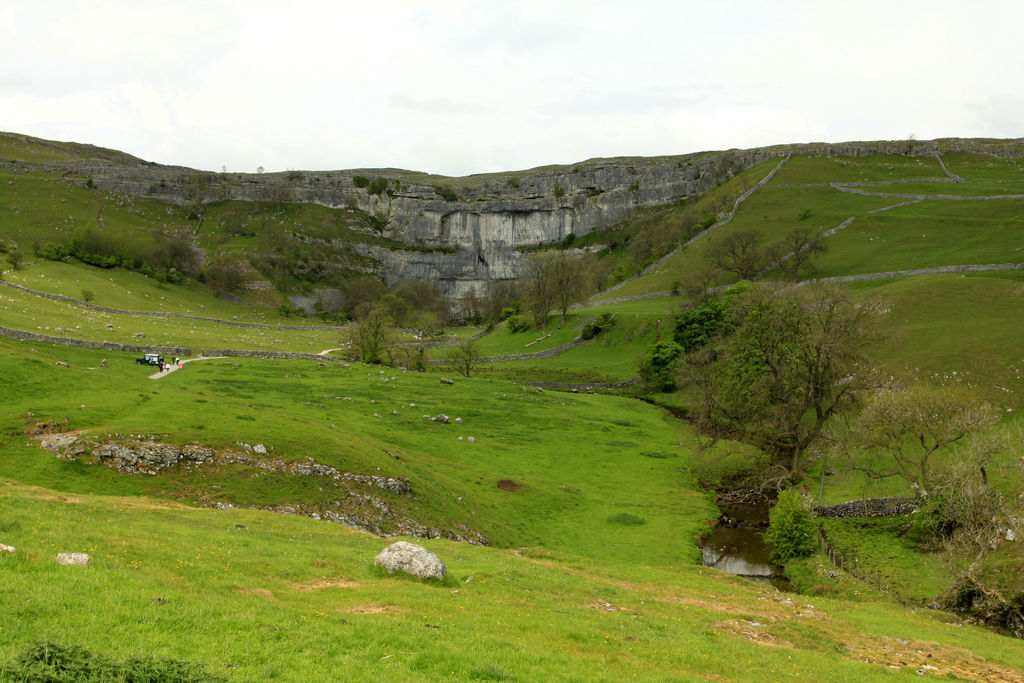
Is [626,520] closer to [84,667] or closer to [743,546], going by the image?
[743,546]

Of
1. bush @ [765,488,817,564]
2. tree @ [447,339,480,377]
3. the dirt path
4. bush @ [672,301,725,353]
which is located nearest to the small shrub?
bush @ [765,488,817,564]

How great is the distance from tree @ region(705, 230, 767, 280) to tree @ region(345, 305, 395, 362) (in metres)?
55.9

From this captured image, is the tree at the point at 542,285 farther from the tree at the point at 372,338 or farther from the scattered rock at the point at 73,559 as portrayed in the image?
the scattered rock at the point at 73,559

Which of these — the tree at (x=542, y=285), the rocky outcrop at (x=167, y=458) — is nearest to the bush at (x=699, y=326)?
the tree at (x=542, y=285)

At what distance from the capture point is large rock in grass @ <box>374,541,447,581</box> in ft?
56.4

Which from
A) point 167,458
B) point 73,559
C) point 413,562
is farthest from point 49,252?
point 413,562

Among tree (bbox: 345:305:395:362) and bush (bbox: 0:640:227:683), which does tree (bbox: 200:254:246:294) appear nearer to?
tree (bbox: 345:305:395:362)

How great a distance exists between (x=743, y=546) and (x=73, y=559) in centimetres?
3419

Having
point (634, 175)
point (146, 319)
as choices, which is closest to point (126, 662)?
point (146, 319)

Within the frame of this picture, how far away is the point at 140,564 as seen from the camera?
13.2 meters

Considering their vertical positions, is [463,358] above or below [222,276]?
below

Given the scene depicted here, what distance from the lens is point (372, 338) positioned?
238 ft

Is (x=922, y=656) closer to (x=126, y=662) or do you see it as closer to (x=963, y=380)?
(x=126, y=662)

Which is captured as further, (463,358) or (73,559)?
(463,358)
